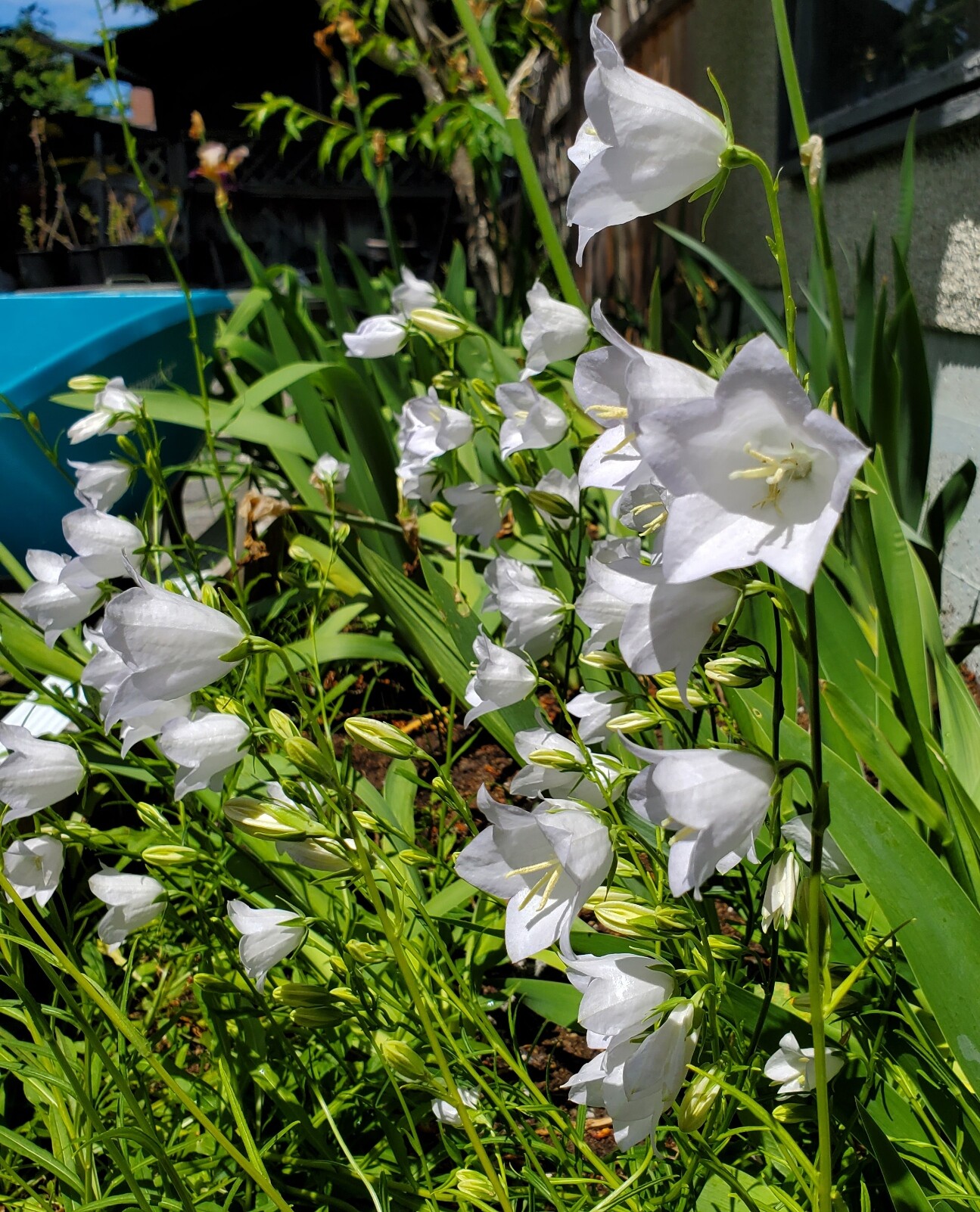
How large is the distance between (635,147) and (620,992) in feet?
1.77

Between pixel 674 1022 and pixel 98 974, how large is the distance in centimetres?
86

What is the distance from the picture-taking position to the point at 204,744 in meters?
0.71

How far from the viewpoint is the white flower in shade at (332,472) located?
1.46 meters

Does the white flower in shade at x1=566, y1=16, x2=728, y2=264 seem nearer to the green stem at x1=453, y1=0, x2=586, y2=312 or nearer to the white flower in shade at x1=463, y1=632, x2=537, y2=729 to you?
the white flower in shade at x1=463, y1=632, x2=537, y2=729

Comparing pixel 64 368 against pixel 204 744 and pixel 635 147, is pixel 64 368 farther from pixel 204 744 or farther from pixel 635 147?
pixel 635 147

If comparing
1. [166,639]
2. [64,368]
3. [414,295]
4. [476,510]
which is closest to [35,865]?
[166,639]

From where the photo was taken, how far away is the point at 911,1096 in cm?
82

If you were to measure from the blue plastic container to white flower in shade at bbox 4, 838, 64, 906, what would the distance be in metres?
1.20

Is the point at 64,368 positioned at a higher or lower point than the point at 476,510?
higher

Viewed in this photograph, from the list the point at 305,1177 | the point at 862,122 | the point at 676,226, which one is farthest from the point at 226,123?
the point at 305,1177

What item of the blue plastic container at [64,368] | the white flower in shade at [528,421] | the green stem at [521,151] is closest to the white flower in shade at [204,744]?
the white flower in shade at [528,421]

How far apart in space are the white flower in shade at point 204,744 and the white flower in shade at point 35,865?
218mm

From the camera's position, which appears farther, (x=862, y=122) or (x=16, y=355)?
(x=16, y=355)

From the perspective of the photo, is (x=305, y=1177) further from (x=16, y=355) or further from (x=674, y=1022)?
(x=16, y=355)
